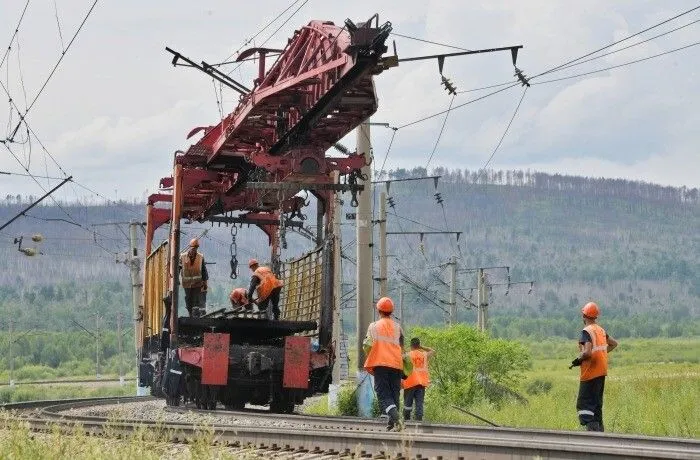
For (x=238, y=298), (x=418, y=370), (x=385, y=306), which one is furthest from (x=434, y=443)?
(x=238, y=298)

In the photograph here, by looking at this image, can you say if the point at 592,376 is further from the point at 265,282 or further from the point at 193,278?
the point at 193,278

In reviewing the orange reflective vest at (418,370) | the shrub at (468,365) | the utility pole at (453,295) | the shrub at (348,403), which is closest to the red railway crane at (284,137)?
the orange reflective vest at (418,370)

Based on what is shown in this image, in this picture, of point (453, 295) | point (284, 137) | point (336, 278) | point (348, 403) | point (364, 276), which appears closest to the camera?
point (284, 137)

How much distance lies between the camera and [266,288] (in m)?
19.7

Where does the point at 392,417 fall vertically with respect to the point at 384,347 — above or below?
below

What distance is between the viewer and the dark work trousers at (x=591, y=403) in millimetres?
14766

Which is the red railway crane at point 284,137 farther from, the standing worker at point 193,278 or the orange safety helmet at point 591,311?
the orange safety helmet at point 591,311

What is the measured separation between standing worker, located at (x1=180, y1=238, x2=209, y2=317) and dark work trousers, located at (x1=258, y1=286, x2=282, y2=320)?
1298 millimetres

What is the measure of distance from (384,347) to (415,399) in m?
4.35

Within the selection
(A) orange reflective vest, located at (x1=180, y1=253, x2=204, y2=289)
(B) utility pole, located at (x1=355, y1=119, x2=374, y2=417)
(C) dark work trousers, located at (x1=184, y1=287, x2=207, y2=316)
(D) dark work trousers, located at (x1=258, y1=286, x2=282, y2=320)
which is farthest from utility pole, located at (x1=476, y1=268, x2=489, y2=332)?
(D) dark work trousers, located at (x1=258, y1=286, x2=282, y2=320)

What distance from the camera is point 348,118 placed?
17.7 metres

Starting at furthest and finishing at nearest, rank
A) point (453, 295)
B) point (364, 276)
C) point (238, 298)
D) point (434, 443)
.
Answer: point (453, 295) < point (364, 276) < point (238, 298) < point (434, 443)

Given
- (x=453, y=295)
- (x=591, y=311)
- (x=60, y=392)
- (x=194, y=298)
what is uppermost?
(x=453, y=295)

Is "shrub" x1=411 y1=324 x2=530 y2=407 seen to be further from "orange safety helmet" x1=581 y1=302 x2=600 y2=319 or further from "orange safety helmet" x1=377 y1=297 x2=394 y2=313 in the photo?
"orange safety helmet" x1=377 y1=297 x2=394 y2=313
